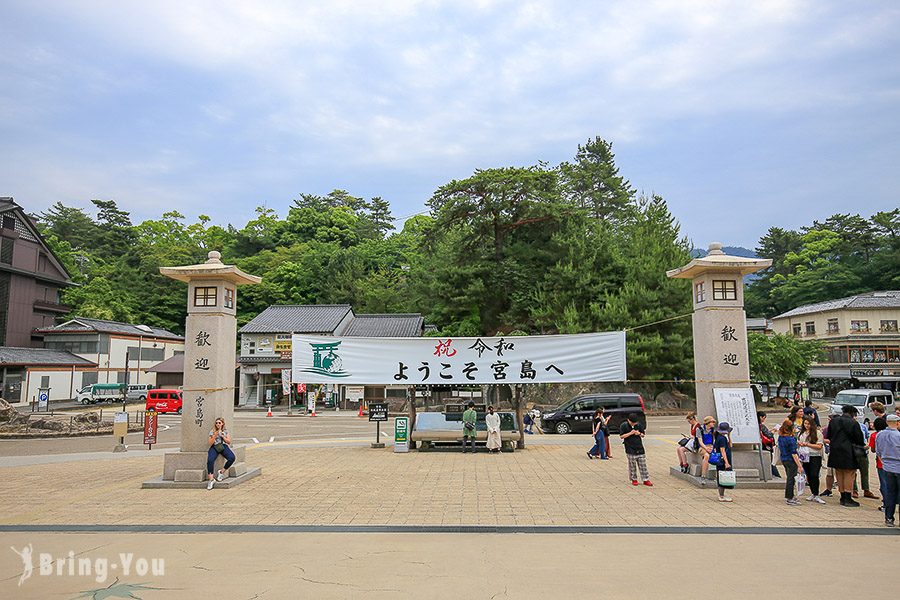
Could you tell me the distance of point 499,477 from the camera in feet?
42.2

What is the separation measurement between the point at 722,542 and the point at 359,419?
27817 mm

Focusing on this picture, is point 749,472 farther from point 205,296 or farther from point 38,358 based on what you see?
point 38,358

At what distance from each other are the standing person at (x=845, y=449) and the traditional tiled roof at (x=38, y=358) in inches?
1823

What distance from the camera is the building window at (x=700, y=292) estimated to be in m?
12.3

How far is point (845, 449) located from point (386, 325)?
124 ft

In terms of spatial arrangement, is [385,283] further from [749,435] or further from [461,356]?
[749,435]

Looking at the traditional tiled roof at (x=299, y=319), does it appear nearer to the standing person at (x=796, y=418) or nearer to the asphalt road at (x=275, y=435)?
the asphalt road at (x=275, y=435)

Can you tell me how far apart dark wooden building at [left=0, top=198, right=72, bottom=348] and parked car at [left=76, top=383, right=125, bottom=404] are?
7.98 m

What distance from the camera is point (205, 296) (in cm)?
1249

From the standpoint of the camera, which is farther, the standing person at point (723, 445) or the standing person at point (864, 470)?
the standing person at point (723, 445)

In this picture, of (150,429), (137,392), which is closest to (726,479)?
(150,429)

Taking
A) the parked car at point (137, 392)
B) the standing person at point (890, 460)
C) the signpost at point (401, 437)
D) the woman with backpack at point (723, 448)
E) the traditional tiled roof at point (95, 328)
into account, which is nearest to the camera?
the standing person at point (890, 460)

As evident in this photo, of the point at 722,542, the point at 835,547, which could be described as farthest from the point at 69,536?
the point at 835,547

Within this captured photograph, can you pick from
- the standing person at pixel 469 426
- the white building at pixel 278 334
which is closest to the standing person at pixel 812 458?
the standing person at pixel 469 426
